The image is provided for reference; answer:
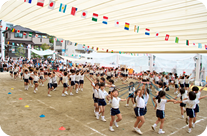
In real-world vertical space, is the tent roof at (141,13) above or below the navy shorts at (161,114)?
above

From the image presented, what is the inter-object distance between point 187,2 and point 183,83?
589cm

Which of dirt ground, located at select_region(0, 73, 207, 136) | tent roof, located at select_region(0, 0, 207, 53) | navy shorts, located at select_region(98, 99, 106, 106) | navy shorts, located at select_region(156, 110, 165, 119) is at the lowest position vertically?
dirt ground, located at select_region(0, 73, 207, 136)

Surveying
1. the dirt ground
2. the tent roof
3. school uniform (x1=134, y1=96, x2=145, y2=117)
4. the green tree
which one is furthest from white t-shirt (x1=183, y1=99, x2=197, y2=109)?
the green tree

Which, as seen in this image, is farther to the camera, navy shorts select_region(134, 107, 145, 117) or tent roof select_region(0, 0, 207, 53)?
tent roof select_region(0, 0, 207, 53)

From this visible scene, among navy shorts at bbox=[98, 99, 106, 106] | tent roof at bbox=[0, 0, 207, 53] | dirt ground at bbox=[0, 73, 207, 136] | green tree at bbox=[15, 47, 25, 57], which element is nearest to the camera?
dirt ground at bbox=[0, 73, 207, 136]

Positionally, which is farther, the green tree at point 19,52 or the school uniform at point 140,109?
the green tree at point 19,52

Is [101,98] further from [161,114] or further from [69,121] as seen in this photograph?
[161,114]

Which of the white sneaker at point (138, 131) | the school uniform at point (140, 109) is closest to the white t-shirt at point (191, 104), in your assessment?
the school uniform at point (140, 109)

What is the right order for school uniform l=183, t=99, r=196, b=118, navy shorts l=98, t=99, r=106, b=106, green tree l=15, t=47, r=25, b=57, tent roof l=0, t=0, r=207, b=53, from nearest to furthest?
1. school uniform l=183, t=99, r=196, b=118
2. navy shorts l=98, t=99, r=106, b=106
3. tent roof l=0, t=0, r=207, b=53
4. green tree l=15, t=47, r=25, b=57

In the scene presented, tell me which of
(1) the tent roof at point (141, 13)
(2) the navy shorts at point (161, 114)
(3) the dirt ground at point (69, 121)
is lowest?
(3) the dirt ground at point (69, 121)

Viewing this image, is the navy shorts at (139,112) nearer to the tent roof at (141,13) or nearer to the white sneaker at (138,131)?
the white sneaker at (138,131)

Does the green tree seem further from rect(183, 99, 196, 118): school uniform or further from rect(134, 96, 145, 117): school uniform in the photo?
rect(183, 99, 196, 118): school uniform

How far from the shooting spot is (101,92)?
4891 millimetres

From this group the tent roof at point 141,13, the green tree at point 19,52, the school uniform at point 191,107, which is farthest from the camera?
the green tree at point 19,52
